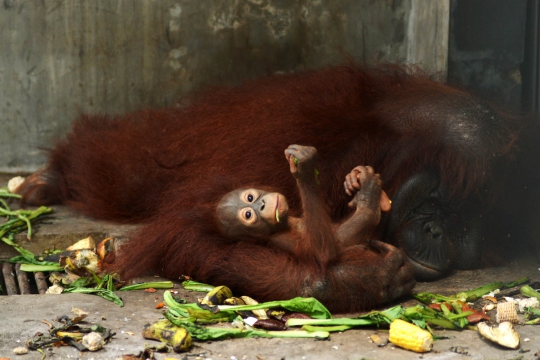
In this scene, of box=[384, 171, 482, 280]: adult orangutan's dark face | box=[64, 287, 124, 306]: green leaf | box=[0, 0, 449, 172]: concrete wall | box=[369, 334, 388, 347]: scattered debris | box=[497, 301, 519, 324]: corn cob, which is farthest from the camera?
box=[0, 0, 449, 172]: concrete wall

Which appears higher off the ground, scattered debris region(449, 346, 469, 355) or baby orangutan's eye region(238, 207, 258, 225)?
baby orangutan's eye region(238, 207, 258, 225)

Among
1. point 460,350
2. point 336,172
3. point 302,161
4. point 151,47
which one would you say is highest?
point 151,47

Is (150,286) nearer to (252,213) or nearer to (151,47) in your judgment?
(252,213)

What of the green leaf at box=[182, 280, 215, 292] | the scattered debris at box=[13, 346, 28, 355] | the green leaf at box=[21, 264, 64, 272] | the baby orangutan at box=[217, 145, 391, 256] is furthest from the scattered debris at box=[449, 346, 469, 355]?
the green leaf at box=[21, 264, 64, 272]

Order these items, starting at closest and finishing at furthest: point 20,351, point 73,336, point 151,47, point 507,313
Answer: point 20,351, point 73,336, point 507,313, point 151,47

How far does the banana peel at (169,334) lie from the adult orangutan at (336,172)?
1.88ft

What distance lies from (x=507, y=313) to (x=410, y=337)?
540mm

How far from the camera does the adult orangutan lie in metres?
3.33

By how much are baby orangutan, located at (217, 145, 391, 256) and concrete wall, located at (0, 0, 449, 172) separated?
171 centimetres

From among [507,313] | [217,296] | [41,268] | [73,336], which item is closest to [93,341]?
[73,336]

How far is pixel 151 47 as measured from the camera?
5086mm

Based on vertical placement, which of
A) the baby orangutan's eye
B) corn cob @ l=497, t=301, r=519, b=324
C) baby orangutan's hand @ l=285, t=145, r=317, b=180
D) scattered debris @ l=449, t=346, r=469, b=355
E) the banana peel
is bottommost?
scattered debris @ l=449, t=346, r=469, b=355

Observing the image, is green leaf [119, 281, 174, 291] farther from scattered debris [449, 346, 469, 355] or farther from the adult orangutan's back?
scattered debris [449, 346, 469, 355]

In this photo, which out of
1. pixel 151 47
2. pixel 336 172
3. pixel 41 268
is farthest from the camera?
pixel 151 47
